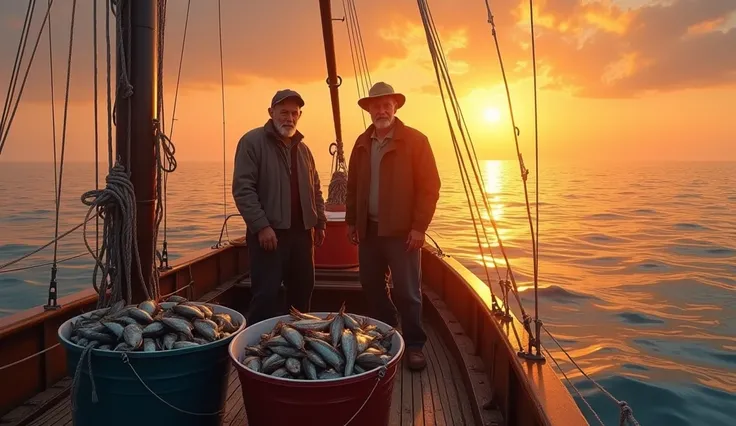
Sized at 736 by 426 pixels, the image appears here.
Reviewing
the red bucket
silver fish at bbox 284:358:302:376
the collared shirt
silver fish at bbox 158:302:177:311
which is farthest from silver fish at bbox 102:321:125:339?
the collared shirt

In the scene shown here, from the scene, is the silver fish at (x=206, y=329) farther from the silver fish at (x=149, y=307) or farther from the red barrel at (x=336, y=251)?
the red barrel at (x=336, y=251)

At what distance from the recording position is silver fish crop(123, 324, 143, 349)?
222 cm

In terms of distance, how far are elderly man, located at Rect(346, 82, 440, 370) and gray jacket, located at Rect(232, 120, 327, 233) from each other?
0.50 m

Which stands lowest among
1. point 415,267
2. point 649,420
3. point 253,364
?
point 649,420

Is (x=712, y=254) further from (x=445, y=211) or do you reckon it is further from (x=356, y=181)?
(x=445, y=211)

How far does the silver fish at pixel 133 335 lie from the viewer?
2.22 metres

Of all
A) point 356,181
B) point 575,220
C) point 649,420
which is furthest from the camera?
point 575,220

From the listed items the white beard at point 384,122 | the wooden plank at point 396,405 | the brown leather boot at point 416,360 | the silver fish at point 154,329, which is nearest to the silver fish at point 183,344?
the silver fish at point 154,329

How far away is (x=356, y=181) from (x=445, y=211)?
23.2 meters

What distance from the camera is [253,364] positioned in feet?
7.52

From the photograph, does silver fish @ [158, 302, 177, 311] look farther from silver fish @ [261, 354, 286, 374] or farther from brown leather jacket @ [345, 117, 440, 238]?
brown leather jacket @ [345, 117, 440, 238]

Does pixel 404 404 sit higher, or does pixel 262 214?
pixel 262 214

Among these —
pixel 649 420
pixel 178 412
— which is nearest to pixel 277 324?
pixel 178 412

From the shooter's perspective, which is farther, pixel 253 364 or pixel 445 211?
pixel 445 211
